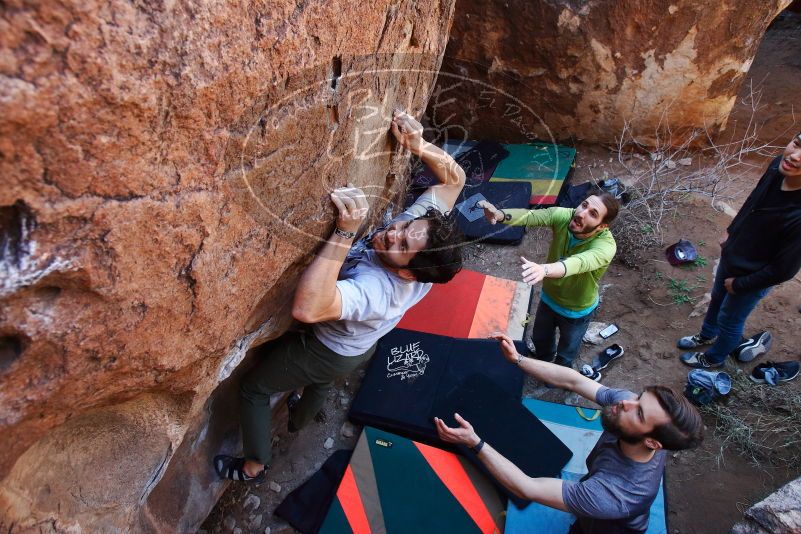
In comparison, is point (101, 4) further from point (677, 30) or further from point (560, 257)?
point (677, 30)

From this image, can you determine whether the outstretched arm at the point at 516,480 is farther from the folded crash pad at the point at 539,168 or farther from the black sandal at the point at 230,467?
the folded crash pad at the point at 539,168

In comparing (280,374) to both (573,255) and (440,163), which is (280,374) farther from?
(573,255)

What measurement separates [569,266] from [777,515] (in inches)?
48.8

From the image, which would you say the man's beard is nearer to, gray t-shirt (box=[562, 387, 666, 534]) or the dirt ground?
gray t-shirt (box=[562, 387, 666, 534])

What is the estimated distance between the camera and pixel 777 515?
2.00m

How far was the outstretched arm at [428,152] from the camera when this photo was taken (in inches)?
90.1

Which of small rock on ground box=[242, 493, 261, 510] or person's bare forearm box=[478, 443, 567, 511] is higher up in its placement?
person's bare forearm box=[478, 443, 567, 511]

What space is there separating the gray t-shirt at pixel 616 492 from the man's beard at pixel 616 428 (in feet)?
0.22

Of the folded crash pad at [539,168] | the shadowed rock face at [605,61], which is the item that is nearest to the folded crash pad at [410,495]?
the folded crash pad at [539,168]

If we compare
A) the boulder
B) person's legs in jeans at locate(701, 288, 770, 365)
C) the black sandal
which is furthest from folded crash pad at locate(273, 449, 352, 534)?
person's legs in jeans at locate(701, 288, 770, 365)

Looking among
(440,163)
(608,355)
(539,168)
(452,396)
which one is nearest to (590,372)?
(608,355)

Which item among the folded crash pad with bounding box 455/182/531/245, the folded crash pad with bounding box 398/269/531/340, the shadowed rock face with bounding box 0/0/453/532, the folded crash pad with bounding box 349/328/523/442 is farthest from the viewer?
the folded crash pad with bounding box 455/182/531/245

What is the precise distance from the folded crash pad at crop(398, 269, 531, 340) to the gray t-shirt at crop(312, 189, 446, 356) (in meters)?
1.30

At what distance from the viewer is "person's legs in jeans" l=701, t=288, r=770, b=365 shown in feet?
9.29
